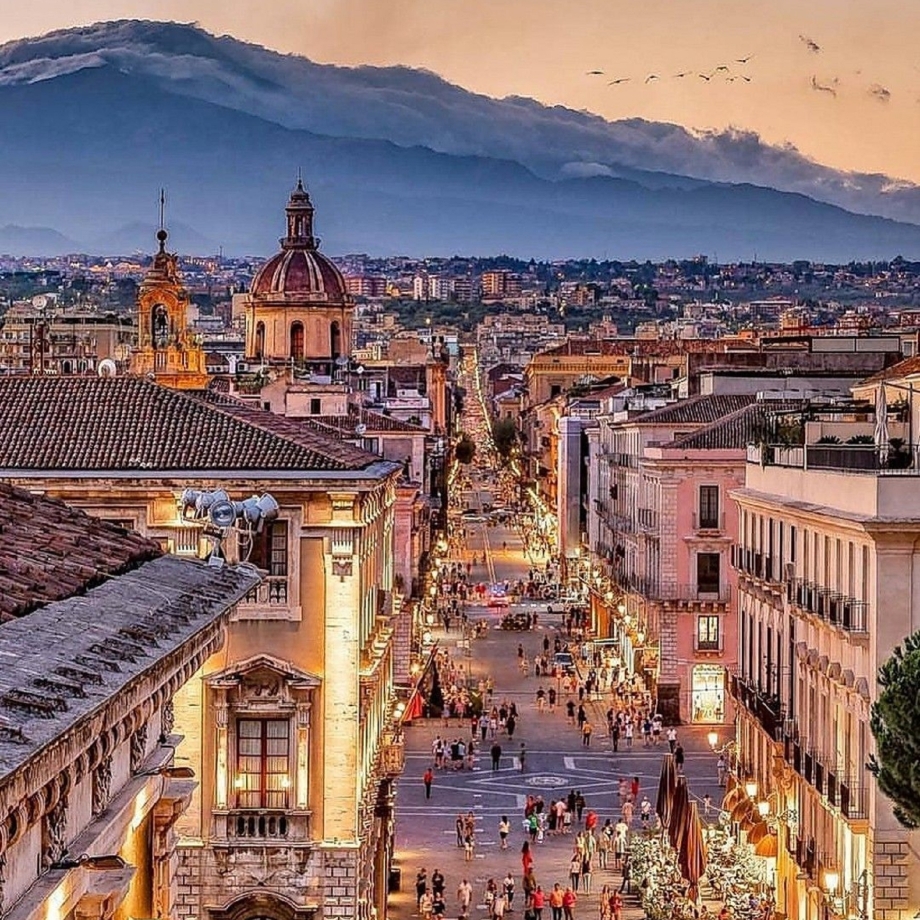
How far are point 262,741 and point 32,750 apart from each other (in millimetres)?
28465

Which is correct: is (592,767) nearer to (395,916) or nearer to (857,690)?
(395,916)

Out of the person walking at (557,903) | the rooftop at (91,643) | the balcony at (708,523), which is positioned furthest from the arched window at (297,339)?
the rooftop at (91,643)

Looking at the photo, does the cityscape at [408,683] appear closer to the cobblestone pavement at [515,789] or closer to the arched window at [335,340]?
the cobblestone pavement at [515,789]

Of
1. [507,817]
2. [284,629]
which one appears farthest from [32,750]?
[507,817]

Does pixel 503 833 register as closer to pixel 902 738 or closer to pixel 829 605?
pixel 829 605

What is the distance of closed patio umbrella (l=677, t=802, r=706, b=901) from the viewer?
3866 cm

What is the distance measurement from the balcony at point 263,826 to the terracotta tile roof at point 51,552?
772 inches

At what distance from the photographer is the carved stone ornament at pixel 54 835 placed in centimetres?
1155

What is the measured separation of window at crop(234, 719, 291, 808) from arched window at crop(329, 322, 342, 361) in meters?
111

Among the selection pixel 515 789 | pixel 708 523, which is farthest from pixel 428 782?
pixel 708 523

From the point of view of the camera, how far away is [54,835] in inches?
462

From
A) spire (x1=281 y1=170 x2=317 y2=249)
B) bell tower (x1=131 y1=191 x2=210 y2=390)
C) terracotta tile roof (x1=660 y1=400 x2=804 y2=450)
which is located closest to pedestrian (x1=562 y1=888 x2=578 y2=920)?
terracotta tile roof (x1=660 y1=400 x2=804 y2=450)

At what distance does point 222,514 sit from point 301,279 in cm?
12784

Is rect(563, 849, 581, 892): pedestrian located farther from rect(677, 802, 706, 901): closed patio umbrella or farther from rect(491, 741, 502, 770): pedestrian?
rect(491, 741, 502, 770): pedestrian
